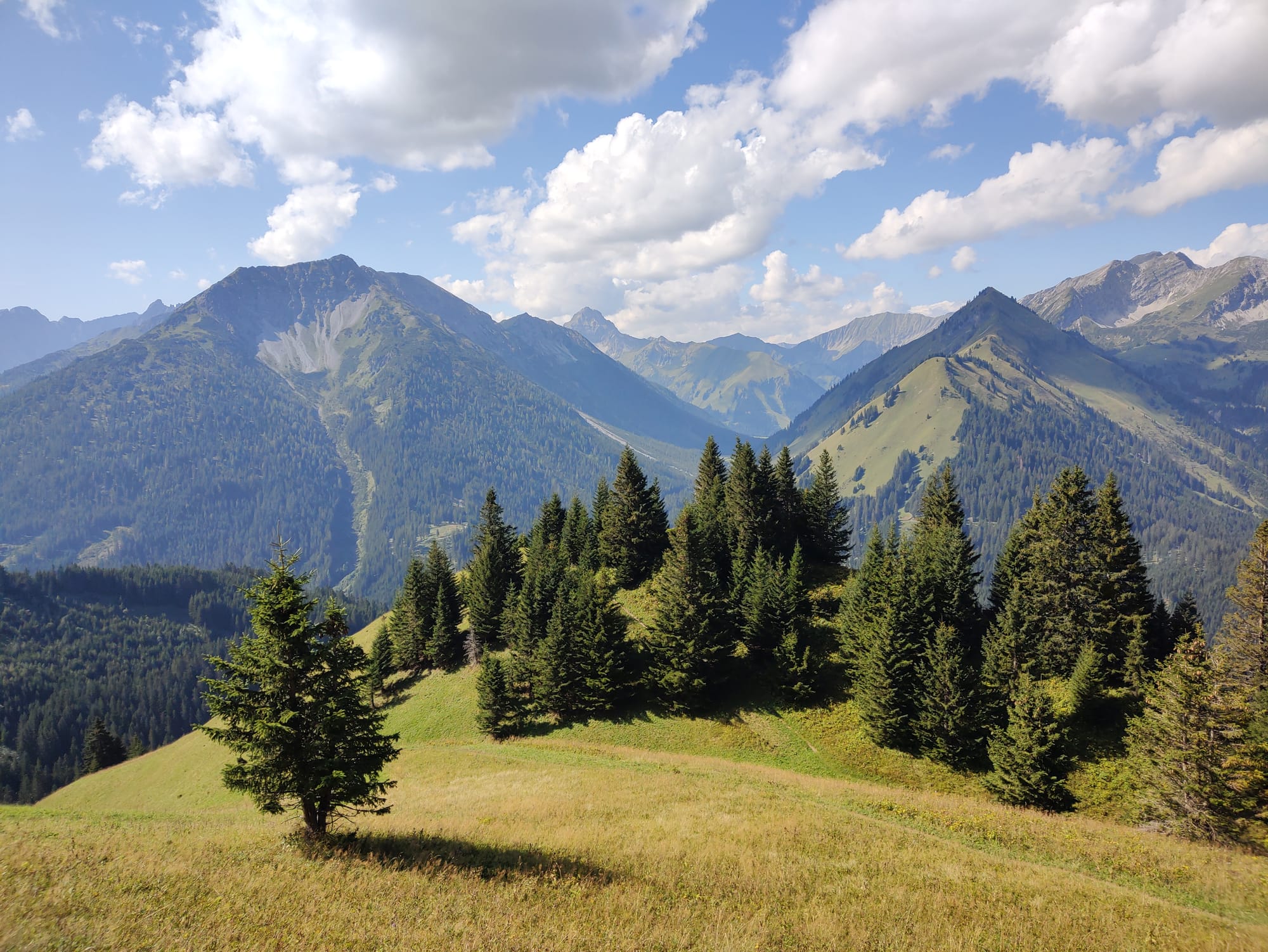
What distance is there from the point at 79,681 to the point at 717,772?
248 metres

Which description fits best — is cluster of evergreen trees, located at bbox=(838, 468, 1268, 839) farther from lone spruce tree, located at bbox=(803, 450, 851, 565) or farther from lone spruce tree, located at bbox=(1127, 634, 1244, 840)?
lone spruce tree, located at bbox=(803, 450, 851, 565)

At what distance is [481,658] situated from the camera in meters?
64.8

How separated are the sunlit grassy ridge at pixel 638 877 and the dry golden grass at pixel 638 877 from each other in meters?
0.09

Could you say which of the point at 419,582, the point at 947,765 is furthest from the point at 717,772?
the point at 419,582

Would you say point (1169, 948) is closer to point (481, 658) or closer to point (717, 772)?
point (717, 772)

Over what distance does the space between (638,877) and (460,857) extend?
6550 millimetres

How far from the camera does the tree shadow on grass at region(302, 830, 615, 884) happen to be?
18.2 m

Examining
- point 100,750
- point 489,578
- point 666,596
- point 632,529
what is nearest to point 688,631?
point 666,596

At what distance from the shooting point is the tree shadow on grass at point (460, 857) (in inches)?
715

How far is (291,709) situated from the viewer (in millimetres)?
19359

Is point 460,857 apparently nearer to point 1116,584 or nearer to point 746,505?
point 746,505

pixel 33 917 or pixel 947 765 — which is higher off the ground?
pixel 33 917

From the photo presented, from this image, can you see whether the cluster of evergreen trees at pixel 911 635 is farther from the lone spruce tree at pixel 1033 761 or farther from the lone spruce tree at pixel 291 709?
the lone spruce tree at pixel 291 709

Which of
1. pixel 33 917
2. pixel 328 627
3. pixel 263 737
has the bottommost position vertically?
pixel 33 917
